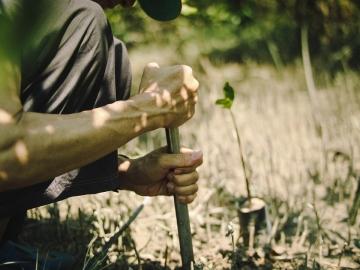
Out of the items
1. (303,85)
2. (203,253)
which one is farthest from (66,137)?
(303,85)

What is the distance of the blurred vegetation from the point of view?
3318 mm

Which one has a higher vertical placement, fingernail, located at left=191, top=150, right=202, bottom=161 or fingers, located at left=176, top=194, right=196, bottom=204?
fingernail, located at left=191, top=150, right=202, bottom=161

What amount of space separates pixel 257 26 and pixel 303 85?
49.2 inches

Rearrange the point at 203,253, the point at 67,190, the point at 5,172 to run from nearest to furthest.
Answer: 1. the point at 5,172
2. the point at 67,190
3. the point at 203,253

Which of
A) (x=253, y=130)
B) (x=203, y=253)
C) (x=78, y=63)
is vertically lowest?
(x=203, y=253)

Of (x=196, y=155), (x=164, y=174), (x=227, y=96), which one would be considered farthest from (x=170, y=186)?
(x=227, y=96)

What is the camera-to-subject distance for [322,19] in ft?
11.1

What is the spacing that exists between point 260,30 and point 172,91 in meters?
3.17

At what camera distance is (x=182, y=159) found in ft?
4.57

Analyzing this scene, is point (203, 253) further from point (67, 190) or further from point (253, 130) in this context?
point (253, 130)

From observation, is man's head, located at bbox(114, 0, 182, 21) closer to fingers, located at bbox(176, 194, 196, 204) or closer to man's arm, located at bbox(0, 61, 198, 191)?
man's arm, located at bbox(0, 61, 198, 191)

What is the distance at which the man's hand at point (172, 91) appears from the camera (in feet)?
4.15

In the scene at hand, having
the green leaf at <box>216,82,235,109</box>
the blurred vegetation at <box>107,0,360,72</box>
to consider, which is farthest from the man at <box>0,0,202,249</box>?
the blurred vegetation at <box>107,0,360,72</box>

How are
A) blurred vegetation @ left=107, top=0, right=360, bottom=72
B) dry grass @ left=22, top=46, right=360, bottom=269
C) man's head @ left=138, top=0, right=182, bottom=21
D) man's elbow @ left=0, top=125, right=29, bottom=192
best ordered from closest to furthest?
man's elbow @ left=0, top=125, right=29, bottom=192 → man's head @ left=138, top=0, right=182, bottom=21 → dry grass @ left=22, top=46, right=360, bottom=269 → blurred vegetation @ left=107, top=0, right=360, bottom=72
